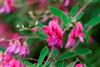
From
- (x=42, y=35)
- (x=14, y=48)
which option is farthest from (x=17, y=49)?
(x=42, y=35)

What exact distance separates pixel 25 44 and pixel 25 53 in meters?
0.06

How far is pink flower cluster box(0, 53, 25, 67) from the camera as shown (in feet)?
5.33

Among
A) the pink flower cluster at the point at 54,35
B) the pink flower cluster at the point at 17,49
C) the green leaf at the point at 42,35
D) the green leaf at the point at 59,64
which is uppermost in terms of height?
the pink flower cluster at the point at 54,35

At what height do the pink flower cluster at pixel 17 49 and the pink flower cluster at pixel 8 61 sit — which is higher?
the pink flower cluster at pixel 17 49

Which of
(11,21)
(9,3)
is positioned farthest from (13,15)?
(9,3)

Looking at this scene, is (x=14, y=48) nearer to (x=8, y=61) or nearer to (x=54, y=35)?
(x=8, y=61)

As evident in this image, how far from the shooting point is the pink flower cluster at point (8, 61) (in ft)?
5.33

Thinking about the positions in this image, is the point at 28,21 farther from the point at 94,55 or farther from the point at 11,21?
the point at 94,55

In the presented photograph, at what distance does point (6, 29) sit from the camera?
315cm

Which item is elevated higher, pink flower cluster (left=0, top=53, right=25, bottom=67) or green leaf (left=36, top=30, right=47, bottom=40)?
green leaf (left=36, top=30, right=47, bottom=40)

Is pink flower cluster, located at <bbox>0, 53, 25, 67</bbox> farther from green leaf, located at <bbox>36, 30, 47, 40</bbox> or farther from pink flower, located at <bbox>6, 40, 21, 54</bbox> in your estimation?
green leaf, located at <bbox>36, 30, 47, 40</bbox>

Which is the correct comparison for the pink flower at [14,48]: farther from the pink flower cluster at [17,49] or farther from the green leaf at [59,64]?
the green leaf at [59,64]

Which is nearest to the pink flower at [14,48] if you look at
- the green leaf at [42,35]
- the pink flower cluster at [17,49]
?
the pink flower cluster at [17,49]

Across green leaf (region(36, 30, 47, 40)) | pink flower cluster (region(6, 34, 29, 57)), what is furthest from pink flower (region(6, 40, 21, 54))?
green leaf (region(36, 30, 47, 40))
